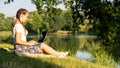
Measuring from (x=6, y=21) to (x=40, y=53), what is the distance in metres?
135

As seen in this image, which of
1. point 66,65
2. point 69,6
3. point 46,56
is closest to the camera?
point 66,65

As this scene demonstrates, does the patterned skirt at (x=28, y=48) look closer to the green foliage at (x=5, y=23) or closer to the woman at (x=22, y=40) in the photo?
the woman at (x=22, y=40)

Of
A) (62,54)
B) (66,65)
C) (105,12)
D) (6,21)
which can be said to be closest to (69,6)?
(105,12)

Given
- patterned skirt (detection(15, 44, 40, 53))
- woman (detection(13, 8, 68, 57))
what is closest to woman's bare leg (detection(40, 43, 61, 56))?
woman (detection(13, 8, 68, 57))

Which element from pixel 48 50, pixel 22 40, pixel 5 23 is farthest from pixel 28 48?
pixel 5 23

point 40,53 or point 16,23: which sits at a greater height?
point 16,23

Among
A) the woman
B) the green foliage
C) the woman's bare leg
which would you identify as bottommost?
the green foliage

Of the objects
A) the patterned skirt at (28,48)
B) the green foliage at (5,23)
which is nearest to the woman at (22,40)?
the patterned skirt at (28,48)

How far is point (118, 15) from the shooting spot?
23.4 metres

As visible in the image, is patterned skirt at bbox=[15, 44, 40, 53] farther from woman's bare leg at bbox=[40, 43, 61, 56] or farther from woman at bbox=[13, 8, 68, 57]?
woman's bare leg at bbox=[40, 43, 61, 56]

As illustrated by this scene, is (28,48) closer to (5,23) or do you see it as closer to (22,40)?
(22,40)

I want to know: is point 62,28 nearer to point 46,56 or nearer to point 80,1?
point 80,1

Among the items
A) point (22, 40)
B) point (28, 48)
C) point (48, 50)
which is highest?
point (22, 40)

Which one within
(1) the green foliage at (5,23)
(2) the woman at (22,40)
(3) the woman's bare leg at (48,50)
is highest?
(2) the woman at (22,40)
